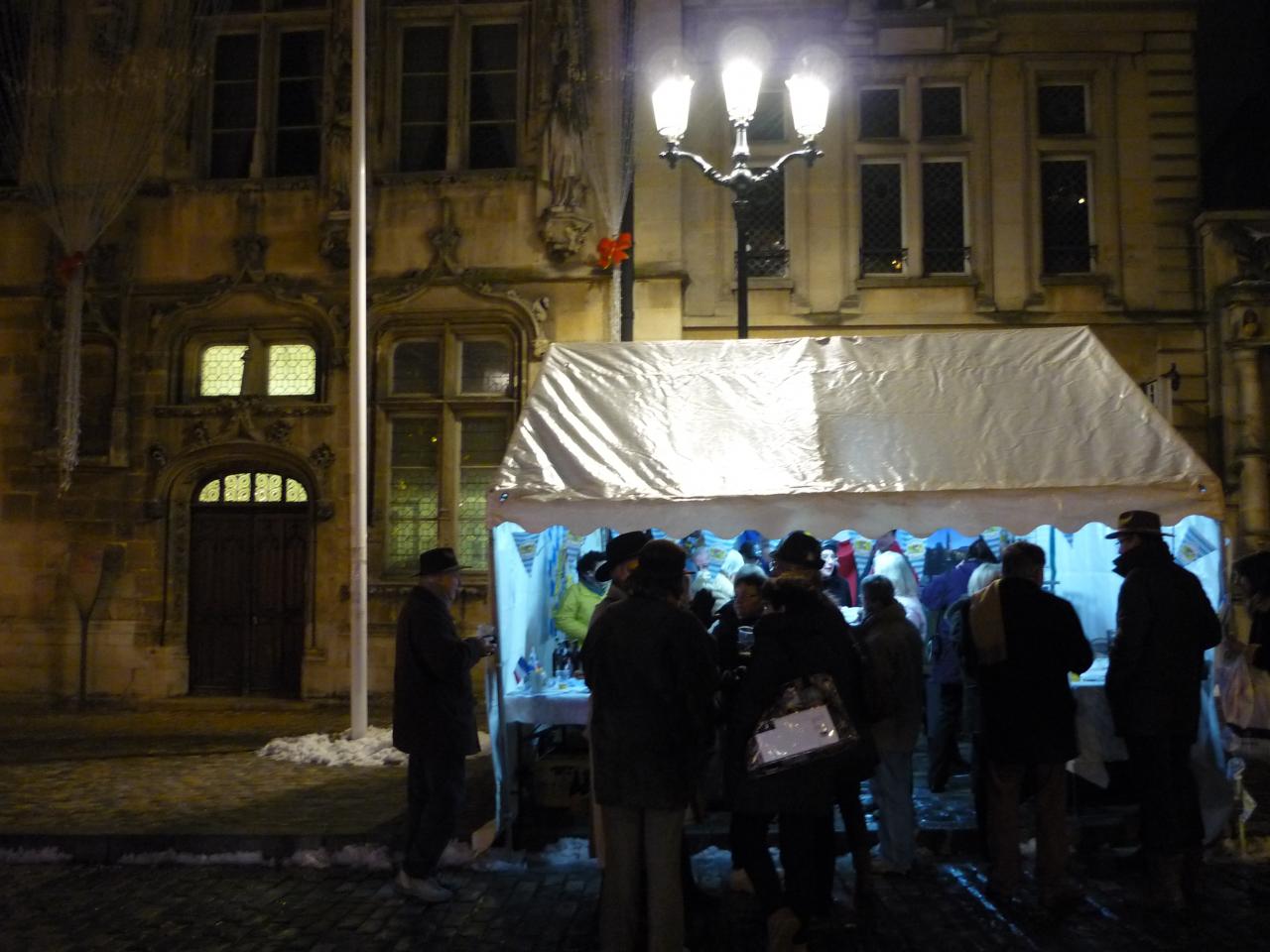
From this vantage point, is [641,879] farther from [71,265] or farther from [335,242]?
[71,265]

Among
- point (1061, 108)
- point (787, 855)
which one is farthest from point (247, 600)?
point (1061, 108)

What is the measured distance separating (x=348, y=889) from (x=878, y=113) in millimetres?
11848

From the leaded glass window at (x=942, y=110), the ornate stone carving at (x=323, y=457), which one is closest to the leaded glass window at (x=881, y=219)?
the leaded glass window at (x=942, y=110)

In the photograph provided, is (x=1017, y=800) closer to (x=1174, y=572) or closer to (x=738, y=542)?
(x=1174, y=572)

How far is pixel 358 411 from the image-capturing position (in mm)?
10664

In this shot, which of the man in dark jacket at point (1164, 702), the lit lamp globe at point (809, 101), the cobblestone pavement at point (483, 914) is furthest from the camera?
the lit lamp globe at point (809, 101)

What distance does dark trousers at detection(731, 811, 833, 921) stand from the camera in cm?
495

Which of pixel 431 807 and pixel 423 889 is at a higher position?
pixel 431 807

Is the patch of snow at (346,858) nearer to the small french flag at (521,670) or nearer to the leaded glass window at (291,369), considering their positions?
the small french flag at (521,670)

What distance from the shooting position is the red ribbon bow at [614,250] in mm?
13188

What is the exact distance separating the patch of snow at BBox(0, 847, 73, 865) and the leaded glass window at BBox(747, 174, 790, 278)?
10.3 metres

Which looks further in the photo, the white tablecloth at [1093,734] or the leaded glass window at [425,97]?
the leaded glass window at [425,97]

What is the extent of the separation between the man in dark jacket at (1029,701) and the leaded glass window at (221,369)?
11.1 meters

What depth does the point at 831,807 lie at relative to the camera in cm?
513
